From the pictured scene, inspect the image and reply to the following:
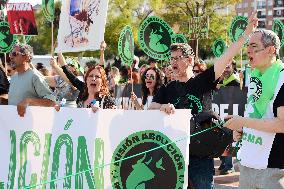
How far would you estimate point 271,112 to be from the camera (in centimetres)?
351

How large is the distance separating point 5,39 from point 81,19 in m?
5.30

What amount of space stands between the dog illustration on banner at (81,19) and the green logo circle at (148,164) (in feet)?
7.72

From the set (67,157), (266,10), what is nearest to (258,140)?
(67,157)

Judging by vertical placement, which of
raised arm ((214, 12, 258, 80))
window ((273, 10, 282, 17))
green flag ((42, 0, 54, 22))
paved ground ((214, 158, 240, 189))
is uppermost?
window ((273, 10, 282, 17))

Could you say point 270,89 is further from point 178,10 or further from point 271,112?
point 178,10

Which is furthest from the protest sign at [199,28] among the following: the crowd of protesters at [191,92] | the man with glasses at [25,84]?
the man with glasses at [25,84]

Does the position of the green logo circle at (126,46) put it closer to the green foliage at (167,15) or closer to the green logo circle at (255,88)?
the green logo circle at (255,88)

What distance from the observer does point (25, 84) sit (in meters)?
5.31

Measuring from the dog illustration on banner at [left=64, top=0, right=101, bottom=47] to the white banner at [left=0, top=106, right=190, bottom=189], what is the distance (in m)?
1.87

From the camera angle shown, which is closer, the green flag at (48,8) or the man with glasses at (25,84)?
the man with glasses at (25,84)

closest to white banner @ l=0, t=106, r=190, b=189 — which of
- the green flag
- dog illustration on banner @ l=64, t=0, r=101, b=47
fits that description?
dog illustration on banner @ l=64, t=0, r=101, b=47

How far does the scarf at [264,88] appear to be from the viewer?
137 inches

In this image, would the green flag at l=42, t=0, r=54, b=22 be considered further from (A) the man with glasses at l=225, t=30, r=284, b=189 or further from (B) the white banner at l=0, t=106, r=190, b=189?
(A) the man with glasses at l=225, t=30, r=284, b=189

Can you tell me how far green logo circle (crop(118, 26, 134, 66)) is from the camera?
7273mm
